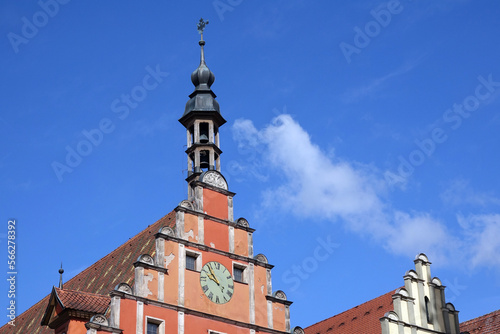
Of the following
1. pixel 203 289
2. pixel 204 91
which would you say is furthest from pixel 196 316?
pixel 204 91

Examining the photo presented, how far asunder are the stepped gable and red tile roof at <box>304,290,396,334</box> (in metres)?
9.07

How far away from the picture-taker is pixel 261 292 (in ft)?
125

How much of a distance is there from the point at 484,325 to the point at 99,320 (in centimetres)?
1678

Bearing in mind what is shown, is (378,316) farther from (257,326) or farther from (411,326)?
(257,326)

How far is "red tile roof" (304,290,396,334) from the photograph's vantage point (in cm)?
4184

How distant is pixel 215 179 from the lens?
39.4 metres

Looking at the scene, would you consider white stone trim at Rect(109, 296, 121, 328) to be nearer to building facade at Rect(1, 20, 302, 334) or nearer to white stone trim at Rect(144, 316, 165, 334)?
building facade at Rect(1, 20, 302, 334)

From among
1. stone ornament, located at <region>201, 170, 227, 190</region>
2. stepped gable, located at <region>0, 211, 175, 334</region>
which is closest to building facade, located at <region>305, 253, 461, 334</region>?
stone ornament, located at <region>201, 170, 227, 190</region>

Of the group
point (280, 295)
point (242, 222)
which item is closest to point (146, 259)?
point (242, 222)

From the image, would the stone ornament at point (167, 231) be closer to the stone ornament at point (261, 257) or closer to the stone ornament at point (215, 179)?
the stone ornament at point (215, 179)

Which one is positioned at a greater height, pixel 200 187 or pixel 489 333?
pixel 200 187

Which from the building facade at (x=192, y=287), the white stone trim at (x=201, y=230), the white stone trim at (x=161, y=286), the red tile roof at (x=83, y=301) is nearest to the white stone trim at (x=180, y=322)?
the building facade at (x=192, y=287)

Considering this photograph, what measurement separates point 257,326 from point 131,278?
5.43 m

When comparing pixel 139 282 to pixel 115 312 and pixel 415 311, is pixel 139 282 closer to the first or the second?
pixel 115 312
